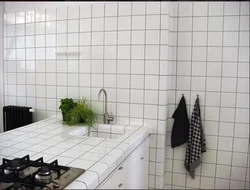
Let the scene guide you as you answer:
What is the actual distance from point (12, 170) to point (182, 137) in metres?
1.49

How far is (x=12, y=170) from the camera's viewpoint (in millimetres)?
1097

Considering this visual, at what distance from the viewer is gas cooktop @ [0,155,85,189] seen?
99 cm

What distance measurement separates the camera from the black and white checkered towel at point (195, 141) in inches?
82.8

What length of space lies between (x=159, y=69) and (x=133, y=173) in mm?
875

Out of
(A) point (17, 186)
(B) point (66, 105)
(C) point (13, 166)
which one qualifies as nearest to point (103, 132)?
(B) point (66, 105)

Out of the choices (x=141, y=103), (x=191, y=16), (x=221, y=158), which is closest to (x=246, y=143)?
(x=221, y=158)

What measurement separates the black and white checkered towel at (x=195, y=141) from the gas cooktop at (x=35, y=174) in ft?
4.14

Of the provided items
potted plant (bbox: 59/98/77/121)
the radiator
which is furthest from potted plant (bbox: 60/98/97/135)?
the radiator

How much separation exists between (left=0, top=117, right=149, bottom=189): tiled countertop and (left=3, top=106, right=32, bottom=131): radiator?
0.05 meters

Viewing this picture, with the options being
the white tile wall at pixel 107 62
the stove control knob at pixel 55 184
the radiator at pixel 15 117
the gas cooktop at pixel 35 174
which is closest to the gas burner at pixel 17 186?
the gas cooktop at pixel 35 174

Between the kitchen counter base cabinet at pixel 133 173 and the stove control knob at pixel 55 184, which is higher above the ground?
the stove control knob at pixel 55 184

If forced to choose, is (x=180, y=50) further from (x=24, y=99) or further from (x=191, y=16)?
(x=24, y=99)

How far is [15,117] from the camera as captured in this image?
153 centimetres

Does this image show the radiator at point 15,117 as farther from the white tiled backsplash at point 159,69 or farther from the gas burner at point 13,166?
the gas burner at point 13,166
